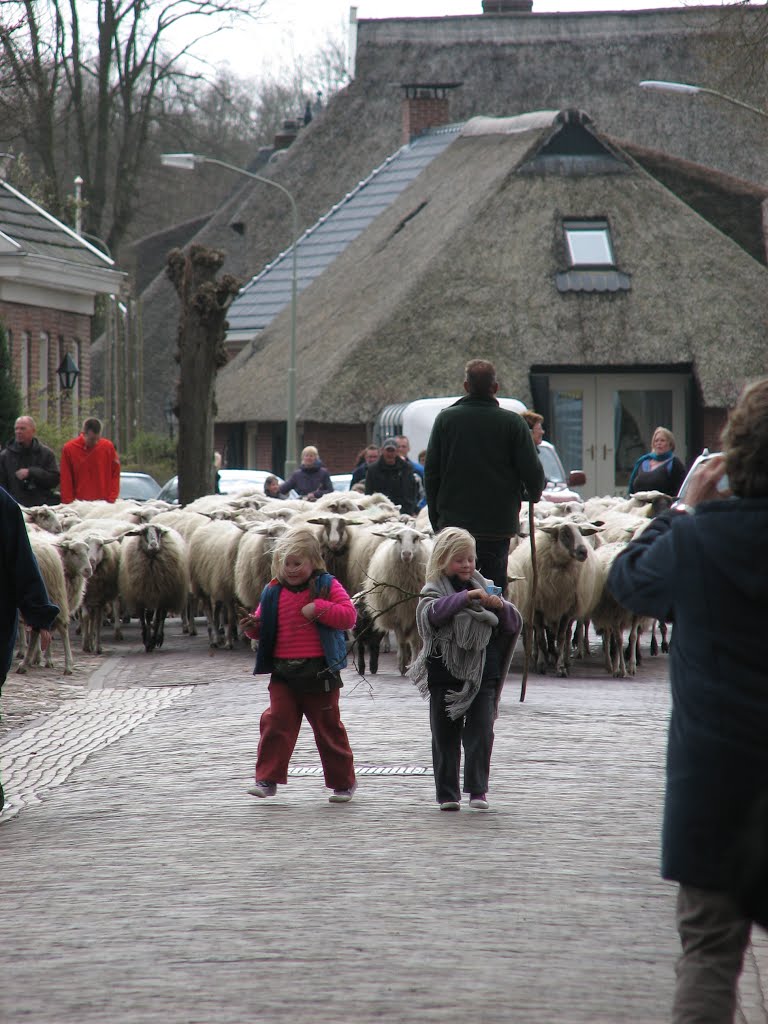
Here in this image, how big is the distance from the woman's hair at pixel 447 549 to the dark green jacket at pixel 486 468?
82.9 inches

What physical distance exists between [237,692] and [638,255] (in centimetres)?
3348

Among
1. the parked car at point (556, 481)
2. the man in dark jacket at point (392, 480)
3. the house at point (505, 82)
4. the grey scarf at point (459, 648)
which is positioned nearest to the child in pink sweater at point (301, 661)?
the grey scarf at point (459, 648)

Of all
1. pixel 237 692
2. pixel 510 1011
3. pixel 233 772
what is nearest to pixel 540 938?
pixel 510 1011

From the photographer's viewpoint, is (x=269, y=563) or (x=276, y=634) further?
(x=269, y=563)

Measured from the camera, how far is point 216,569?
711 inches

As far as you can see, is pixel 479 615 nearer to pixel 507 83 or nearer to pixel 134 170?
pixel 134 170

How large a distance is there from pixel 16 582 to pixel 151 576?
9683mm

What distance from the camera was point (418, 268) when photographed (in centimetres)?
4653

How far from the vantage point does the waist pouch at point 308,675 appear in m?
8.73

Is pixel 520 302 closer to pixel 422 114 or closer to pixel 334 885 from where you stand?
pixel 422 114

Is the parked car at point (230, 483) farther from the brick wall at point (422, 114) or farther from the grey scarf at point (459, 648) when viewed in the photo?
the brick wall at point (422, 114)

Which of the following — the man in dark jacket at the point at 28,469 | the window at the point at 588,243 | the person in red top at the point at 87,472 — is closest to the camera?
the man in dark jacket at the point at 28,469

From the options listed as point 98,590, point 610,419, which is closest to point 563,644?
point 98,590

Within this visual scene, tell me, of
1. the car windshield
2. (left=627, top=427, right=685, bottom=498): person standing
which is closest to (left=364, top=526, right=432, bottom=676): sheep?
(left=627, top=427, right=685, bottom=498): person standing
